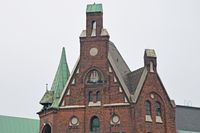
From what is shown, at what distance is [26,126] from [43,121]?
91.8 ft

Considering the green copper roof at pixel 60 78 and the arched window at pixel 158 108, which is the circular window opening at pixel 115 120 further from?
the green copper roof at pixel 60 78

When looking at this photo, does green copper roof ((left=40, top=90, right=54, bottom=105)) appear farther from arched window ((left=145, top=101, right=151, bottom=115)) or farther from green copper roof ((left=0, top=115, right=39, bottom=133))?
green copper roof ((left=0, top=115, right=39, bottom=133))

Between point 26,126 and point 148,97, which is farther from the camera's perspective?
point 26,126

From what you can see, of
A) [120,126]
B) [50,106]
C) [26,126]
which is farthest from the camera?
[26,126]

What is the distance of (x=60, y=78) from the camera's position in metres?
69.1

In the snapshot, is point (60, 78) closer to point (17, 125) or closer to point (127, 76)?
point (127, 76)

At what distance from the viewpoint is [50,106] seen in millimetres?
65312

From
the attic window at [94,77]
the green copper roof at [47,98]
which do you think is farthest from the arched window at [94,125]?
the green copper roof at [47,98]

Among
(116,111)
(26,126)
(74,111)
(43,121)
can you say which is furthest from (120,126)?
(26,126)

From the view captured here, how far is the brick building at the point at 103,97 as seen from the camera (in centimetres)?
6184

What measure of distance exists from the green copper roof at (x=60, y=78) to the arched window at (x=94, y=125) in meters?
5.62

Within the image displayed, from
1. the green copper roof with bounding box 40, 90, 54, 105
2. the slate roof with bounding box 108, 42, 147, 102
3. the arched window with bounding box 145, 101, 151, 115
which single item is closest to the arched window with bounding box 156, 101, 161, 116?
the arched window with bounding box 145, 101, 151, 115

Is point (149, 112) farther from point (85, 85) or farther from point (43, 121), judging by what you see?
point (43, 121)

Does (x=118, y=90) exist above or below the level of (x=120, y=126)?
above
